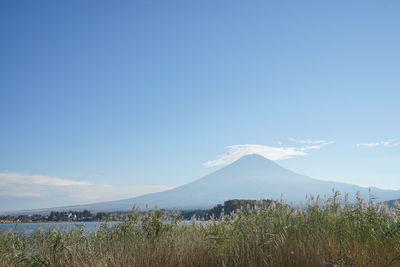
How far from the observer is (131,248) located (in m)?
6.34

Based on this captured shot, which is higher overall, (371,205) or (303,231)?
(371,205)

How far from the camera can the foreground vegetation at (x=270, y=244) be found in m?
5.40

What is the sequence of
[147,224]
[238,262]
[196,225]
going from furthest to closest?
[196,225], [147,224], [238,262]

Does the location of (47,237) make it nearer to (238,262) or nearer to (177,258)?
(177,258)

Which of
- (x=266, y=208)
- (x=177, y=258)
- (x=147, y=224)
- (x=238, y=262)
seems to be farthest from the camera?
(x=147, y=224)

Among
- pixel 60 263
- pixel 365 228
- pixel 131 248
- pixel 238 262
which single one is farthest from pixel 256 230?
pixel 60 263

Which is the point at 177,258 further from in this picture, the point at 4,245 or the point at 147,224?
the point at 4,245

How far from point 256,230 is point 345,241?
4.73 feet

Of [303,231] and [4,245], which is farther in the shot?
[4,245]

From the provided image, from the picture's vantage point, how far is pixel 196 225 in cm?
853

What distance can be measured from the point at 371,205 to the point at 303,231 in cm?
128

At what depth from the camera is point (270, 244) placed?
19.6 feet

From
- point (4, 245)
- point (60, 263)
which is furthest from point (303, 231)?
point (4, 245)

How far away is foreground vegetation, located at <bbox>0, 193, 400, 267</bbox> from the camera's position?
540 centimetres
